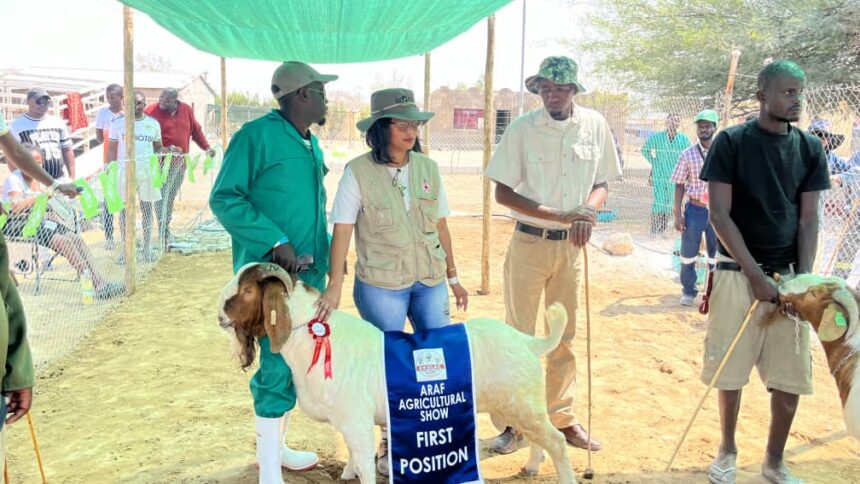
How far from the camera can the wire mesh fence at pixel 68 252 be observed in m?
5.83

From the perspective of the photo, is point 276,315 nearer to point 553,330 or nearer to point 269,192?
point 269,192

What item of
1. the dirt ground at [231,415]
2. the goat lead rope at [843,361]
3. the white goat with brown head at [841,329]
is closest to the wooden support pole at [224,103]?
the dirt ground at [231,415]

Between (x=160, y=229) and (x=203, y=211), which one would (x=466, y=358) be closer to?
(x=160, y=229)

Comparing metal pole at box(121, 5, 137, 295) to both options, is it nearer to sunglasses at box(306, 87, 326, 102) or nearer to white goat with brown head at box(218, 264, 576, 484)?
sunglasses at box(306, 87, 326, 102)

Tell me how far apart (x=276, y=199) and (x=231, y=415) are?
6.54 ft

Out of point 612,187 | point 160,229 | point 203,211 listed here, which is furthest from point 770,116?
point 612,187

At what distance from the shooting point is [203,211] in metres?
11.9

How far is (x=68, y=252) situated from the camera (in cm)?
677

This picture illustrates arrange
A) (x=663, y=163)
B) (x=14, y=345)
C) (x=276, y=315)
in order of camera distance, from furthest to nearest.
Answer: (x=663, y=163)
(x=276, y=315)
(x=14, y=345)

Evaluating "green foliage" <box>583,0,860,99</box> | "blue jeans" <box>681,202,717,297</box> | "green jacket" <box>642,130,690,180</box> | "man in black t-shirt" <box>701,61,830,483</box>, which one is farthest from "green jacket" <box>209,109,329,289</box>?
"green foliage" <box>583,0,860,99</box>

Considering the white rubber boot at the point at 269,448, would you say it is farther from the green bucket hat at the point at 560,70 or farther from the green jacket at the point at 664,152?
the green jacket at the point at 664,152

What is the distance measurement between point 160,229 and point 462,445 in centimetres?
760

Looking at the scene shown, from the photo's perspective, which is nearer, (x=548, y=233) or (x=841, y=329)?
(x=841, y=329)

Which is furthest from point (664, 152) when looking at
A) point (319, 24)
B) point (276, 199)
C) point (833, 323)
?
point (276, 199)
